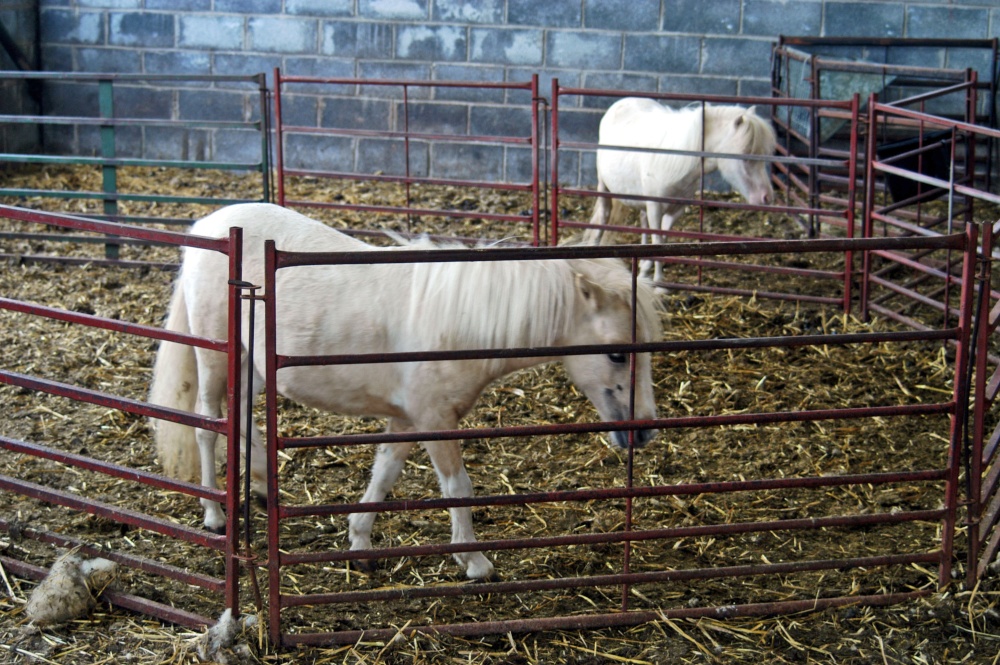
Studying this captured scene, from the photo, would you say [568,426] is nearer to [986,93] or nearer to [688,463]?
[688,463]

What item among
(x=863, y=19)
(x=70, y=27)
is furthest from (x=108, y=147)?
(x=863, y=19)

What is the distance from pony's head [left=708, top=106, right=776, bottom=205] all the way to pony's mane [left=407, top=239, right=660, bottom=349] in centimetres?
387

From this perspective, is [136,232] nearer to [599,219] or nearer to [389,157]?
[599,219]

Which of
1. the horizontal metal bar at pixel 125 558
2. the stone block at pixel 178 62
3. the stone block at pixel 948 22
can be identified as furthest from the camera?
the stone block at pixel 178 62

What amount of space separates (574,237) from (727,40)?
2.94 m

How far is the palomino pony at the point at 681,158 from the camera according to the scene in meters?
7.14

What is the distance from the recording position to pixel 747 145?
23.2ft

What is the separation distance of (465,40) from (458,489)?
6783 mm

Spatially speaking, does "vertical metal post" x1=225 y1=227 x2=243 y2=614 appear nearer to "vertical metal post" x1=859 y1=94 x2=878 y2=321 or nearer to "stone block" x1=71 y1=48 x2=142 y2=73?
"vertical metal post" x1=859 y1=94 x2=878 y2=321

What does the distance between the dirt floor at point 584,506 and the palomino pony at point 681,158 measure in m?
0.72

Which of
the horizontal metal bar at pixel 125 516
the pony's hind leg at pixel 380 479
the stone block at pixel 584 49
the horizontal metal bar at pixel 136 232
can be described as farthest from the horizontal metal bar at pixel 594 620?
the stone block at pixel 584 49

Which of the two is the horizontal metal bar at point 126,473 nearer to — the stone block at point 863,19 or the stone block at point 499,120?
the stone block at point 499,120

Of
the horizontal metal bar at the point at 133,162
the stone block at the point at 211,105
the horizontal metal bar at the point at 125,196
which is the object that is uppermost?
the stone block at the point at 211,105

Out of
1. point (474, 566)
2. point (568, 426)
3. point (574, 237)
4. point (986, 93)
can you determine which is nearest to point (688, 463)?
point (474, 566)
